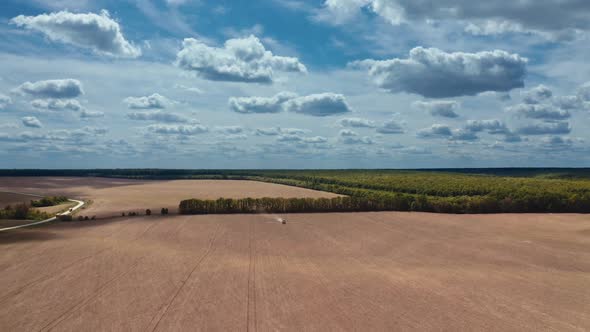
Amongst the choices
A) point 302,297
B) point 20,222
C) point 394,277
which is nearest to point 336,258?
point 394,277

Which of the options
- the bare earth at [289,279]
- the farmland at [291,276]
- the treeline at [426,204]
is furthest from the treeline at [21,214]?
the treeline at [426,204]

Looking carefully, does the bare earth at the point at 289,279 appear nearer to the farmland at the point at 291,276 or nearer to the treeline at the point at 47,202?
the farmland at the point at 291,276

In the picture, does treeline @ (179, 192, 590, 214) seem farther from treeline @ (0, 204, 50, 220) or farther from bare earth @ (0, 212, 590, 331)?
treeline @ (0, 204, 50, 220)

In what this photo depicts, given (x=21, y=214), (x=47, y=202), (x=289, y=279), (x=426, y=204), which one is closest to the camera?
(x=289, y=279)

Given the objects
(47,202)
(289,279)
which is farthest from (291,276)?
(47,202)

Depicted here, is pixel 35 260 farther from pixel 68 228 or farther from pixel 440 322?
pixel 440 322

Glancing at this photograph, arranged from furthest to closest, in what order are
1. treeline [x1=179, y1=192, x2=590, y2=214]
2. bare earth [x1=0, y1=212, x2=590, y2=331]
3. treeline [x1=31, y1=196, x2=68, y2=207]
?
treeline [x1=31, y1=196, x2=68, y2=207] < treeline [x1=179, y1=192, x2=590, y2=214] < bare earth [x1=0, y1=212, x2=590, y2=331]

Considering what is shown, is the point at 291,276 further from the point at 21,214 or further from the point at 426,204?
the point at 426,204

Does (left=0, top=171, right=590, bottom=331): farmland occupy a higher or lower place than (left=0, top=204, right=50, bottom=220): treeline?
lower

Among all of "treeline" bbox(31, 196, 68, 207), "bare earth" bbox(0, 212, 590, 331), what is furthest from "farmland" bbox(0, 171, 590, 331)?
"treeline" bbox(31, 196, 68, 207)
